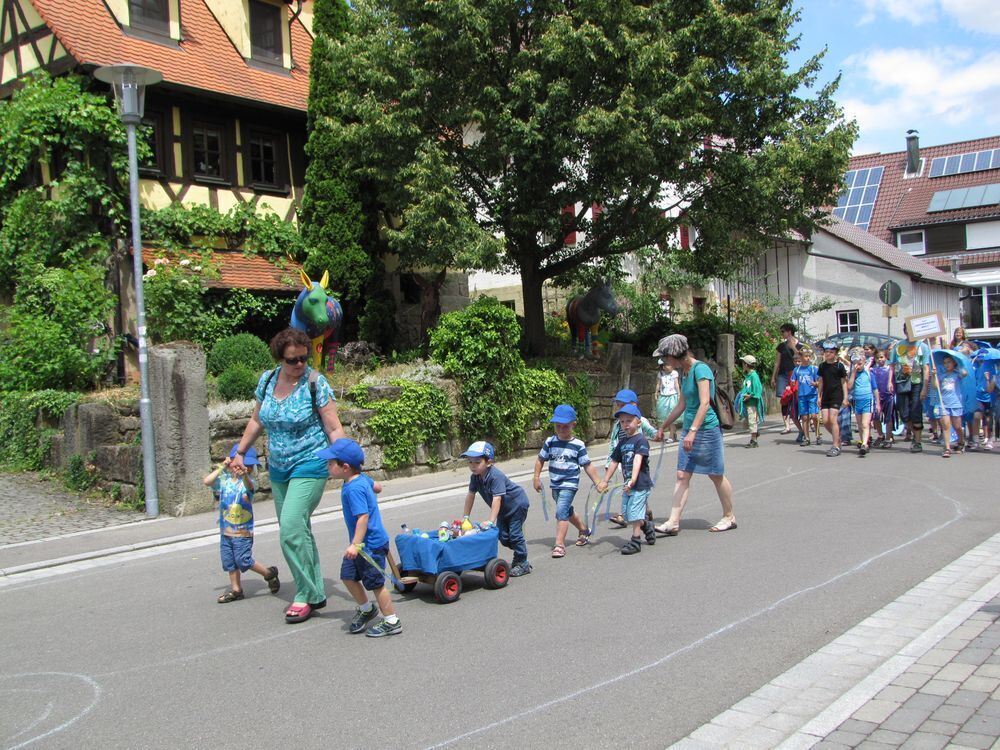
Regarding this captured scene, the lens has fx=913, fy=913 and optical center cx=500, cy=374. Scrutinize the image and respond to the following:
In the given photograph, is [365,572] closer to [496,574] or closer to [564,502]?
[496,574]

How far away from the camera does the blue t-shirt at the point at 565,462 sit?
7484 millimetres

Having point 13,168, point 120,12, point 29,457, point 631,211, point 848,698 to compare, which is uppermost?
point 120,12

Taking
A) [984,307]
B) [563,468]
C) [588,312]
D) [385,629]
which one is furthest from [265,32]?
[984,307]

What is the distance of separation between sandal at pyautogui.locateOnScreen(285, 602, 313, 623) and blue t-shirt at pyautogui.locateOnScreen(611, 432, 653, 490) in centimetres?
296

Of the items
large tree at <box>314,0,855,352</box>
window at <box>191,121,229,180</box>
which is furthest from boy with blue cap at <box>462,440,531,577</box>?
window at <box>191,121,229,180</box>

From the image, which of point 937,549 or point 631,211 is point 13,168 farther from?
point 937,549

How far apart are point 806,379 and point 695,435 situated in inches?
286

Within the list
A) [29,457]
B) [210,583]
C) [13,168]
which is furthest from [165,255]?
[210,583]

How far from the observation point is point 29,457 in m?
13.1

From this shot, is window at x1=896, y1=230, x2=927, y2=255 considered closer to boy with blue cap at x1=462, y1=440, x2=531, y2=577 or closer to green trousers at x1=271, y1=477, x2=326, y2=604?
boy with blue cap at x1=462, y1=440, x2=531, y2=577

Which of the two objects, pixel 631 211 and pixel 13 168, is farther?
pixel 631 211

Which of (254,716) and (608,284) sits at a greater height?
(608,284)

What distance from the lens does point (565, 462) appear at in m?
7.48

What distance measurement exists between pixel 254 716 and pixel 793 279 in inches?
1284
